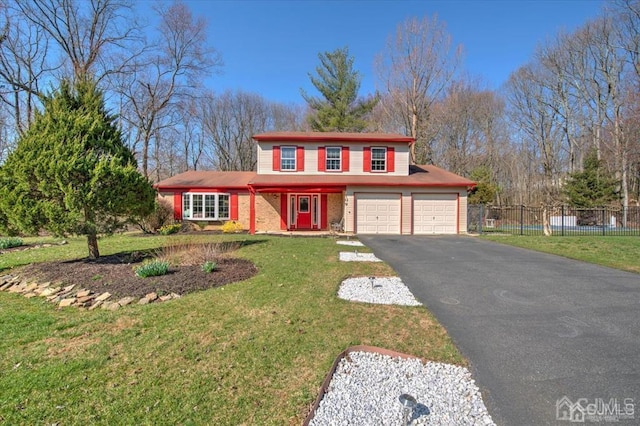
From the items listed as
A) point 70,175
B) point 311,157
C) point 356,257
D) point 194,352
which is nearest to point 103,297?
point 194,352

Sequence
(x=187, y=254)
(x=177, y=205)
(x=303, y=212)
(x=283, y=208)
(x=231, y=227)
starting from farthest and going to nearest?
1. (x=177, y=205)
2. (x=303, y=212)
3. (x=283, y=208)
4. (x=231, y=227)
5. (x=187, y=254)

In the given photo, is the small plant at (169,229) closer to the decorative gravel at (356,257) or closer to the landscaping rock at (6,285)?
the landscaping rock at (6,285)

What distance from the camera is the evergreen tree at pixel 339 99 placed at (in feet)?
95.0

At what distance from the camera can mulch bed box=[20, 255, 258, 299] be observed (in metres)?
5.80

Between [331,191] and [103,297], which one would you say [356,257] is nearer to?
[103,297]

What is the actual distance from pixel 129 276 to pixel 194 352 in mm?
4069

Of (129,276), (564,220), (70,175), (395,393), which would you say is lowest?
(395,393)

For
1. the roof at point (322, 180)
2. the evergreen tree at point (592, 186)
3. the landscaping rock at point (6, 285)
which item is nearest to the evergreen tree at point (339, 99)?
the roof at point (322, 180)

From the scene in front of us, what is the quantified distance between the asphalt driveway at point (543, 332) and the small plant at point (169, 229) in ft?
43.6

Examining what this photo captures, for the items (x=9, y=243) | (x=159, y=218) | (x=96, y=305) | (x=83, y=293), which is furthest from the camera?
(x=159, y=218)

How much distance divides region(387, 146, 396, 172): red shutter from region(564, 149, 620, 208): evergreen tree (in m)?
18.3

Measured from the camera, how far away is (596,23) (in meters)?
25.8

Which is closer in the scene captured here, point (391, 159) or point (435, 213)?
point (435, 213)

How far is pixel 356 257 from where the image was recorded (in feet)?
30.2
